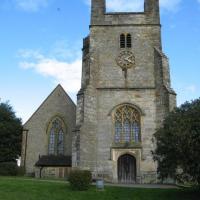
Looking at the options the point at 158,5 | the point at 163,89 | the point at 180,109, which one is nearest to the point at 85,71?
the point at 163,89

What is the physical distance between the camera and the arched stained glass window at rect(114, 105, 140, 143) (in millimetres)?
34406

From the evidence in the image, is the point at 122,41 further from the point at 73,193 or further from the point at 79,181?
the point at 73,193

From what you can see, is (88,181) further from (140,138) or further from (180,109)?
(140,138)

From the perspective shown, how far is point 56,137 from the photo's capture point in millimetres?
39406

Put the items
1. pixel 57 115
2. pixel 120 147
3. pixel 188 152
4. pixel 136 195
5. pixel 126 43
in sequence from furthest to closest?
pixel 57 115 < pixel 126 43 < pixel 120 147 < pixel 136 195 < pixel 188 152

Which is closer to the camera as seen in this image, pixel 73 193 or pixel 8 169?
pixel 73 193

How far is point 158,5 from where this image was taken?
3847 cm

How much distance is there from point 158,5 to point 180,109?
695 inches

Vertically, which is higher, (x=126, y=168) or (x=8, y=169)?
(x=126, y=168)

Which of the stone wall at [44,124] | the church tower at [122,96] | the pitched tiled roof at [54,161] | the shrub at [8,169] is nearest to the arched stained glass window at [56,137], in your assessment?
the stone wall at [44,124]

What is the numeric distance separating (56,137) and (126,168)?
9.07 m

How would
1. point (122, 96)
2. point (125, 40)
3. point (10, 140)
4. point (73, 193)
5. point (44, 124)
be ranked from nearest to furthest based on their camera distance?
point (73, 193), point (122, 96), point (125, 40), point (44, 124), point (10, 140)

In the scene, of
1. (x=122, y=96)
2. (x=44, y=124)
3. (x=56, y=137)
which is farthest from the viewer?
(x=44, y=124)

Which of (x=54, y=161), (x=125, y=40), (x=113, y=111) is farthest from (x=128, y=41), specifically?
(x=54, y=161)
